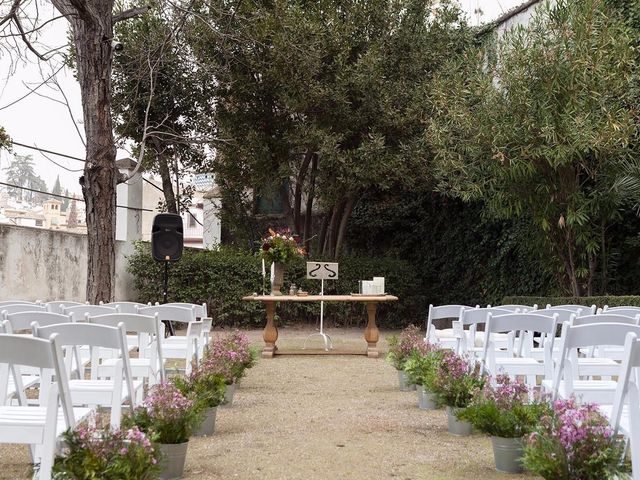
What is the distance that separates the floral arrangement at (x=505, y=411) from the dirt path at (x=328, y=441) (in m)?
0.23

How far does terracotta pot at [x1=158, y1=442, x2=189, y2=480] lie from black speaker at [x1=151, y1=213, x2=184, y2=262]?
318 inches

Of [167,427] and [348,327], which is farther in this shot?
[348,327]

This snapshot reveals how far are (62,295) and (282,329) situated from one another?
387cm

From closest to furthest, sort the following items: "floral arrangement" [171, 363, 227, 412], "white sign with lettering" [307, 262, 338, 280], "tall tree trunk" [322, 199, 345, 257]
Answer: "floral arrangement" [171, 363, 227, 412] < "white sign with lettering" [307, 262, 338, 280] < "tall tree trunk" [322, 199, 345, 257]

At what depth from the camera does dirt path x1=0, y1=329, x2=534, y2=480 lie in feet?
14.0

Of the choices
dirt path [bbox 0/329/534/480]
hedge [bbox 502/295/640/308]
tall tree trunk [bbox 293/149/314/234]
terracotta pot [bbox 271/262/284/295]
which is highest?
tall tree trunk [bbox 293/149/314/234]

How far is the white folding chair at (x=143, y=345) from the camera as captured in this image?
4.60 meters

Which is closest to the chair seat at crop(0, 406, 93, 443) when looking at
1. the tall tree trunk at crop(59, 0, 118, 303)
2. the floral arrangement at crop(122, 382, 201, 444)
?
the floral arrangement at crop(122, 382, 201, 444)

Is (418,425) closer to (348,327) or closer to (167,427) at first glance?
(167,427)

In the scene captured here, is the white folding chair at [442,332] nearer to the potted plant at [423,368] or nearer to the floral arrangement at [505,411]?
the potted plant at [423,368]

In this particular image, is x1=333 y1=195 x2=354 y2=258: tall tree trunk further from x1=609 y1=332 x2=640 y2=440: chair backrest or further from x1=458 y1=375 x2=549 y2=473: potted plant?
x1=609 y1=332 x2=640 y2=440: chair backrest

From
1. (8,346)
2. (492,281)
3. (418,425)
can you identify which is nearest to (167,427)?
(8,346)

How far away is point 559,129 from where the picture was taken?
10.1 metres

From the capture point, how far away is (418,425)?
5.60 m
